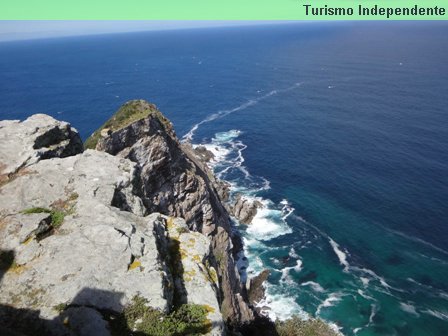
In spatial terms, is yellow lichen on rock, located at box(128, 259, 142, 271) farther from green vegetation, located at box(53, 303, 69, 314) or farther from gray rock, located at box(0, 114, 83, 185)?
gray rock, located at box(0, 114, 83, 185)

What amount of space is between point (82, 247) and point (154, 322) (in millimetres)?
5869

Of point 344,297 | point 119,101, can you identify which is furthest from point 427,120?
point 119,101

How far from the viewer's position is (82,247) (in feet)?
61.5

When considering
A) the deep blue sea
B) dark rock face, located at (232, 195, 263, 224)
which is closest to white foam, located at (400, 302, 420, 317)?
the deep blue sea

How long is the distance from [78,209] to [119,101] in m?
151

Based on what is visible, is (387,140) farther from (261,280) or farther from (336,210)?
(261,280)

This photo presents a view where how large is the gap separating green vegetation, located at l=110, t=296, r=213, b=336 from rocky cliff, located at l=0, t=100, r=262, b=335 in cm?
9

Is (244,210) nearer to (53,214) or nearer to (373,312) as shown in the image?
(373,312)

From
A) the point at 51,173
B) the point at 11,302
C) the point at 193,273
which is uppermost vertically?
the point at 51,173

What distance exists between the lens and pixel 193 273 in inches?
822

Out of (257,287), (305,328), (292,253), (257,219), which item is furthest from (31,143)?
(257,219)

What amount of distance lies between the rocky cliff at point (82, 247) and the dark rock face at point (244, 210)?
5320 cm

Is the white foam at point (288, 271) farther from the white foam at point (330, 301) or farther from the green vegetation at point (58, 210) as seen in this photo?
the green vegetation at point (58, 210)

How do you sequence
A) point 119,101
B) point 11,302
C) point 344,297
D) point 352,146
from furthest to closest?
point 119,101
point 352,146
point 344,297
point 11,302
